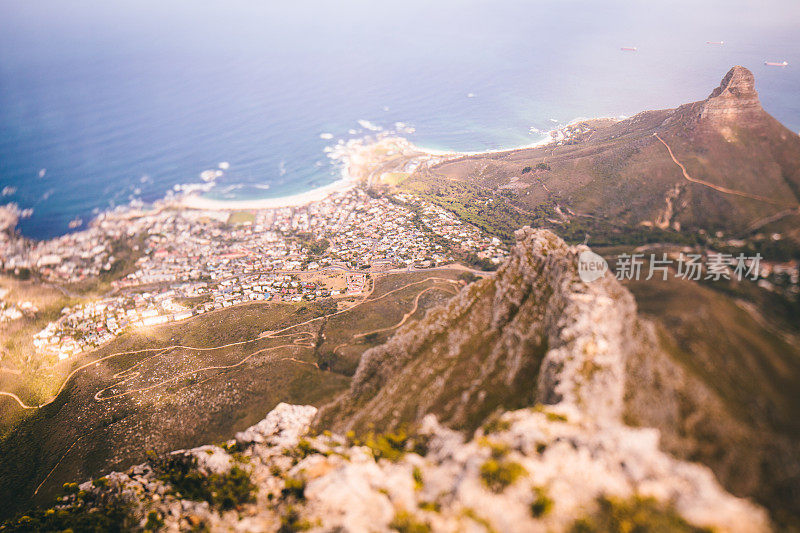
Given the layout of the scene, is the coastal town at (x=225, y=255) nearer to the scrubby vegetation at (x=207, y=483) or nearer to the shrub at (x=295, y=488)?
the scrubby vegetation at (x=207, y=483)

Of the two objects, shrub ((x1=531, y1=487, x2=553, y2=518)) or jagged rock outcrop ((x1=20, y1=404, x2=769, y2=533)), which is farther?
jagged rock outcrop ((x1=20, y1=404, x2=769, y2=533))

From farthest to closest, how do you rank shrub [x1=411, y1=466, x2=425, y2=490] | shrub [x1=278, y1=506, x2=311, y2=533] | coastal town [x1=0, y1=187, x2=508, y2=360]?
coastal town [x1=0, y1=187, x2=508, y2=360], shrub [x1=411, y1=466, x2=425, y2=490], shrub [x1=278, y1=506, x2=311, y2=533]

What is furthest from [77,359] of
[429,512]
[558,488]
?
[558,488]

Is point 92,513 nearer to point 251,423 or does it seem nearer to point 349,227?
point 251,423

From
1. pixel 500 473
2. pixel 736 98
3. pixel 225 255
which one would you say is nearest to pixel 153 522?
pixel 500 473


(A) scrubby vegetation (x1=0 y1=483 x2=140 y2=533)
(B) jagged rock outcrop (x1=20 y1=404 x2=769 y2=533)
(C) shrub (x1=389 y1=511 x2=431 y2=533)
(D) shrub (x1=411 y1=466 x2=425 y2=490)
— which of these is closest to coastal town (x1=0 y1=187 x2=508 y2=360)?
(A) scrubby vegetation (x1=0 y1=483 x2=140 y2=533)

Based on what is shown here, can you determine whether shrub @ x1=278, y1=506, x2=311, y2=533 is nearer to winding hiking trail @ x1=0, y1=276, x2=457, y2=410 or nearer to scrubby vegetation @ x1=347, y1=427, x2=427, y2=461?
scrubby vegetation @ x1=347, y1=427, x2=427, y2=461

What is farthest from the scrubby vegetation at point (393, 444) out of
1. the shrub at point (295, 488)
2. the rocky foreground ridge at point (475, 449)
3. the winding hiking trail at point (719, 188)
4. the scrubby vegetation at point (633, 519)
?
the winding hiking trail at point (719, 188)
